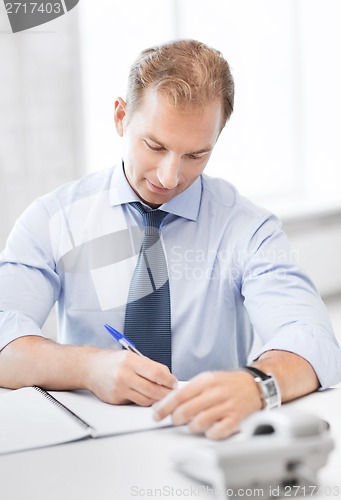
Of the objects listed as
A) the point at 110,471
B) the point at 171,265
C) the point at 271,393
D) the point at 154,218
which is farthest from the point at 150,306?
the point at 110,471

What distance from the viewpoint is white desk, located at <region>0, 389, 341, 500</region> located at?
108 centimetres

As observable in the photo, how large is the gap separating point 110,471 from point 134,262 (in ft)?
2.91

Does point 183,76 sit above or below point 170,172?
above

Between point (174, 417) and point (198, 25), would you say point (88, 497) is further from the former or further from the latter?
point (198, 25)

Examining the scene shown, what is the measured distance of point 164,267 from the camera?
1933 millimetres

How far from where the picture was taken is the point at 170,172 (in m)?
1.76

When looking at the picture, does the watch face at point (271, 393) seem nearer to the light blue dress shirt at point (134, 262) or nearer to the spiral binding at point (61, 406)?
the spiral binding at point (61, 406)

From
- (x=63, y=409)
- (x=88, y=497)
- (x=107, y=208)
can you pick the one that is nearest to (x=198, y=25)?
(x=107, y=208)

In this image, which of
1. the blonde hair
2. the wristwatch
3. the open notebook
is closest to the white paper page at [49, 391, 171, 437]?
the open notebook

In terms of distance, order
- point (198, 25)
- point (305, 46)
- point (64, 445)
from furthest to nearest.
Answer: point (305, 46) < point (198, 25) < point (64, 445)

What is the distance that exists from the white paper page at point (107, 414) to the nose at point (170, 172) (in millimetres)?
518

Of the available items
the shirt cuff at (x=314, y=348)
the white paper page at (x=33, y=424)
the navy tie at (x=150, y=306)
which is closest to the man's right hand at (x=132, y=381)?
the white paper page at (x=33, y=424)

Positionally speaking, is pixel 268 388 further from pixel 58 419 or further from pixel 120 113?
pixel 120 113

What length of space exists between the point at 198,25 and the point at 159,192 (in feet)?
7.31
